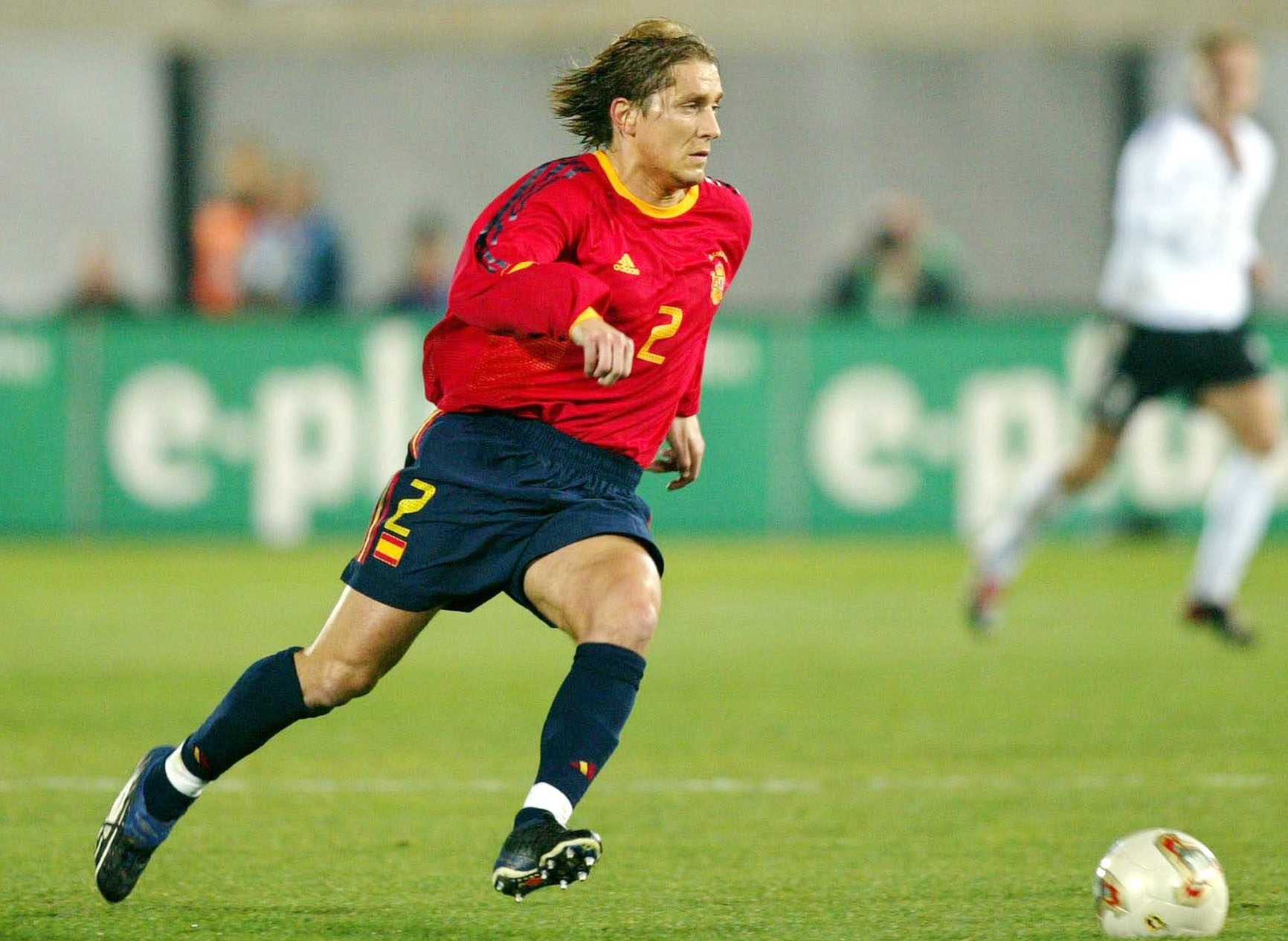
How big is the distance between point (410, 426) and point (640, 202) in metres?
9.44

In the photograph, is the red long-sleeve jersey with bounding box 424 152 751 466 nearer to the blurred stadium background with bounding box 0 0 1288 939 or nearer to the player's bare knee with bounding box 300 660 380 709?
the blurred stadium background with bounding box 0 0 1288 939

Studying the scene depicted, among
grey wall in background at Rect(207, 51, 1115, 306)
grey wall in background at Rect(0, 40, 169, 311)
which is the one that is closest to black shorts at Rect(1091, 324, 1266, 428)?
grey wall in background at Rect(207, 51, 1115, 306)

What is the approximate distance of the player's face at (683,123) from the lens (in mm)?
5035

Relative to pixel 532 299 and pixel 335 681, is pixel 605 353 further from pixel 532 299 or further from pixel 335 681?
pixel 335 681

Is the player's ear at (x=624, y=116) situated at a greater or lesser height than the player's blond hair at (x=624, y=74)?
lesser

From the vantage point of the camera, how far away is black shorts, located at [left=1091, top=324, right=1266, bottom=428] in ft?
32.5

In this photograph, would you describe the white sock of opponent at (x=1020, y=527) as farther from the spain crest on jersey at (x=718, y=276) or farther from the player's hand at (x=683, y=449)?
the spain crest on jersey at (x=718, y=276)

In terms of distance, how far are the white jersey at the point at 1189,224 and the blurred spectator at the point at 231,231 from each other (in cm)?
808

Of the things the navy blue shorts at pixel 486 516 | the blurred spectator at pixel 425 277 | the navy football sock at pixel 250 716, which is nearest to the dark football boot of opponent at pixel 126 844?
the navy football sock at pixel 250 716

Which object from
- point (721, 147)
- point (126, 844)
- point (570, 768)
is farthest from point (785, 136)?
point (570, 768)

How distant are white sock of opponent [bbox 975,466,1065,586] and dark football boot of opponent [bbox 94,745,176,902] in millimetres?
5837

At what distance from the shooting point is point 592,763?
4684 millimetres

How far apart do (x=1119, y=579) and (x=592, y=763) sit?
8695mm

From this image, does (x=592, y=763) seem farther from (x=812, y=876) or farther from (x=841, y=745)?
(x=841, y=745)
